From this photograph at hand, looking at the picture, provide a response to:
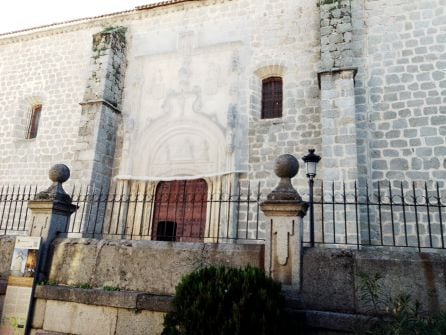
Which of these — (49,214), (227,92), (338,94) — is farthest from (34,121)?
(338,94)

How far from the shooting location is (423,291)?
13.3 ft

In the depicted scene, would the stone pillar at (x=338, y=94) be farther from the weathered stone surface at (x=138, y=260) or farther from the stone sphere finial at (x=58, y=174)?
the stone sphere finial at (x=58, y=174)

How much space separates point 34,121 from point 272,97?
8496 millimetres

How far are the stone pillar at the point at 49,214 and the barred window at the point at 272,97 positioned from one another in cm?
592

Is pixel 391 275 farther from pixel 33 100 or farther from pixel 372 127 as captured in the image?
pixel 33 100

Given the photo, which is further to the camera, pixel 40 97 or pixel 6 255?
pixel 40 97

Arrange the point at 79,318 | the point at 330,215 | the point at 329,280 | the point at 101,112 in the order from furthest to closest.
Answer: the point at 101,112
the point at 330,215
the point at 79,318
the point at 329,280

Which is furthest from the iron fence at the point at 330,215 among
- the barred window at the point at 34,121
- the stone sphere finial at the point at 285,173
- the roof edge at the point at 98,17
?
the roof edge at the point at 98,17

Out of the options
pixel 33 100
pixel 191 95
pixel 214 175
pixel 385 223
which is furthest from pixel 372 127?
pixel 33 100

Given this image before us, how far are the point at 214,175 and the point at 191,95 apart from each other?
2589mm

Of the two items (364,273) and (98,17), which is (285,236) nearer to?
(364,273)

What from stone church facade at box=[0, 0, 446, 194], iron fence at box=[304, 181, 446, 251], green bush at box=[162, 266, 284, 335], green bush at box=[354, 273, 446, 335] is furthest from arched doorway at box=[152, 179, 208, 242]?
green bush at box=[354, 273, 446, 335]

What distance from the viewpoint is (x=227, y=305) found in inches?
146

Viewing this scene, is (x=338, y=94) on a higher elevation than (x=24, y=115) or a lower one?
lower
